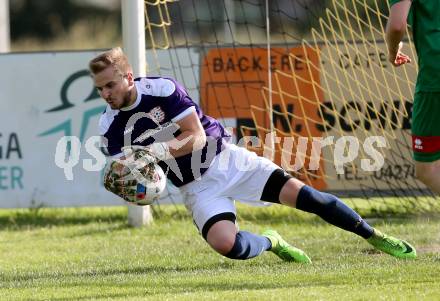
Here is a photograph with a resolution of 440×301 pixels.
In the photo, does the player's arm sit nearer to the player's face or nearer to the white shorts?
the white shorts

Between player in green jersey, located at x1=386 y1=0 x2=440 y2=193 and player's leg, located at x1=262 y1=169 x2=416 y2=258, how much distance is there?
28.8 inches

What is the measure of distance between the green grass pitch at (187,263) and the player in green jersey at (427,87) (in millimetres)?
647

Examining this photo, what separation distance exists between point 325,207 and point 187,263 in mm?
1101

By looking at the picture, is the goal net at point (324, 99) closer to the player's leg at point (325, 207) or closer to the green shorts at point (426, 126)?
the player's leg at point (325, 207)

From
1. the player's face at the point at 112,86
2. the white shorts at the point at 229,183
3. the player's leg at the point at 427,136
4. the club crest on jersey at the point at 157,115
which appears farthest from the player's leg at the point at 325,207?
the player's face at the point at 112,86

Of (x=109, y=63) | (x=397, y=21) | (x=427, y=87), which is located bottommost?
(x=427, y=87)

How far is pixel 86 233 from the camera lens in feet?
32.0

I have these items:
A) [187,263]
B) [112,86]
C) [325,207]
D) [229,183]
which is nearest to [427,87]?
[325,207]

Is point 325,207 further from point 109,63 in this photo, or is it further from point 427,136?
point 109,63

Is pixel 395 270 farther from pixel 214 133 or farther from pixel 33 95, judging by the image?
pixel 33 95

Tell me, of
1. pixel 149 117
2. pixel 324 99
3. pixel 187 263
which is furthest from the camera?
pixel 324 99

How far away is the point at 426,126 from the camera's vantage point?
6.42m

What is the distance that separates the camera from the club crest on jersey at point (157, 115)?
22.6 feet

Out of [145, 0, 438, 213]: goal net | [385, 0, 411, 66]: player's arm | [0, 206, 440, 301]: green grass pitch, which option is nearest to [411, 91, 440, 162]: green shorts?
[385, 0, 411, 66]: player's arm
